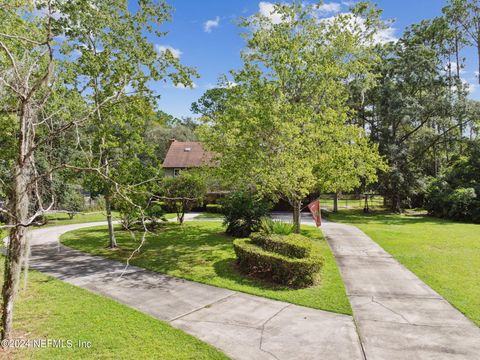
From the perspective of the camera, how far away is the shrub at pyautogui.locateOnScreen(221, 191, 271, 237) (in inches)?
684

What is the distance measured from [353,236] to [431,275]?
6.95 meters

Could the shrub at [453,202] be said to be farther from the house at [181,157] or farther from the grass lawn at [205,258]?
the house at [181,157]

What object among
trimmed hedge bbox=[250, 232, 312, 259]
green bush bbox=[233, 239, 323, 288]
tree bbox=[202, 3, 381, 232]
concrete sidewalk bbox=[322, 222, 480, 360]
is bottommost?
concrete sidewalk bbox=[322, 222, 480, 360]

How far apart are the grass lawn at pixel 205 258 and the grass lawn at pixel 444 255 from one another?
2616 mm

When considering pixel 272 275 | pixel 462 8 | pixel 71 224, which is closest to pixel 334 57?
pixel 272 275

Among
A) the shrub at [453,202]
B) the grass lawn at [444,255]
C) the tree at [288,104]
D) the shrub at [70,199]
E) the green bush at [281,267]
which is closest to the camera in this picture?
the grass lawn at [444,255]

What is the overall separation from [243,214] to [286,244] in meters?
7.33

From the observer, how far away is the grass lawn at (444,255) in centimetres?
855

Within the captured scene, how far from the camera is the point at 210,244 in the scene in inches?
611

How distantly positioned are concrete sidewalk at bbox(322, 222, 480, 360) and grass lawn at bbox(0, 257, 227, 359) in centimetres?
315

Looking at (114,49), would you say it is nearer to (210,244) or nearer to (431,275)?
(210,244)

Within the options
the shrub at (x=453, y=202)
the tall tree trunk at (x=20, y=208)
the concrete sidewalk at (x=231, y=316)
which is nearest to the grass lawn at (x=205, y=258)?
the concrete sidewalk at (x=231, y=316)

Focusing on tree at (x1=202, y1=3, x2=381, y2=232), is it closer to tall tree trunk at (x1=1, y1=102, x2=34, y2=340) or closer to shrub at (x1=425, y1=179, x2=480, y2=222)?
tall tree trunk at (x1=1, y1=102, x2=34, y2=340)

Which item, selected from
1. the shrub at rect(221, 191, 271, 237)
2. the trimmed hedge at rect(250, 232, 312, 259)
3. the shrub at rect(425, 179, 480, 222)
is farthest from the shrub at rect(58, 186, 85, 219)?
the shrub at rect(425, 179, 480, 222)
